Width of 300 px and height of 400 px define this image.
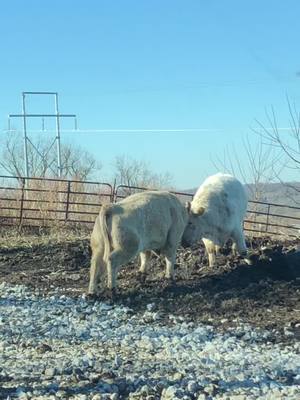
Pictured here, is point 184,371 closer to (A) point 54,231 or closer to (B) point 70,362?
(B) point 70,362

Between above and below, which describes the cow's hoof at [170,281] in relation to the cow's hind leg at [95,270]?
below

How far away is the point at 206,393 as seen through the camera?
583 cm

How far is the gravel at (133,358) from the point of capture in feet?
19.7

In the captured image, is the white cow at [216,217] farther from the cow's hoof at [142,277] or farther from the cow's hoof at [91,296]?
the cow's hoof at [91,296]

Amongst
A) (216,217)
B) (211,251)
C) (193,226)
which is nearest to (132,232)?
(193,226)

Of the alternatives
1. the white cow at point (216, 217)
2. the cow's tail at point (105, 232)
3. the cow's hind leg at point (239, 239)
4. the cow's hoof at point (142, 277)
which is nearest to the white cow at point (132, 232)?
the cow's tail at point (105, 232)

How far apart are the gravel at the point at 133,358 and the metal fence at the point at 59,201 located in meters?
12.9

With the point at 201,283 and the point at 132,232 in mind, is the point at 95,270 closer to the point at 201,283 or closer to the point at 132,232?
the point at 132,232

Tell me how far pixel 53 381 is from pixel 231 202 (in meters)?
9.02

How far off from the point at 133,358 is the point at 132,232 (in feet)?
Answer: 13.9

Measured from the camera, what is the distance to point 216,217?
14273 mm

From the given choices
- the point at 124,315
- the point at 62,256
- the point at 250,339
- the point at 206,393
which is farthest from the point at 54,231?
the point at 206,393

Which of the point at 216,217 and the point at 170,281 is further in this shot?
the point at 216,217

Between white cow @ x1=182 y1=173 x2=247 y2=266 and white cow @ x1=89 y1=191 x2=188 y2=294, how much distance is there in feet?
3.97
